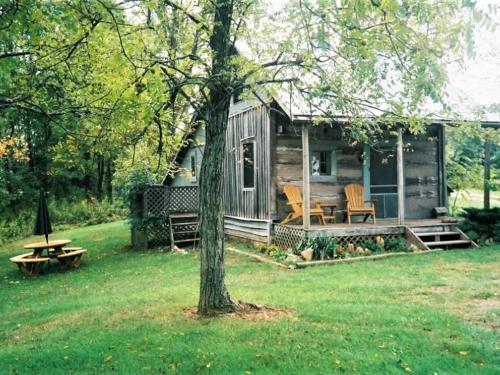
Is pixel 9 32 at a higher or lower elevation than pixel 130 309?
higher

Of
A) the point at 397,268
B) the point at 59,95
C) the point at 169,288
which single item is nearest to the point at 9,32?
the point at 59,95

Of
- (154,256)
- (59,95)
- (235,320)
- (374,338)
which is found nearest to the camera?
(374,338)

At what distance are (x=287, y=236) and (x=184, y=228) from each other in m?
3.85

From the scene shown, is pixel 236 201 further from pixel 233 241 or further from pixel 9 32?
pixel 9 32

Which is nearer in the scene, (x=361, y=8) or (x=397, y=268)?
(x=361, y=8)

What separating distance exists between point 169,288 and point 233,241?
6.30 meters

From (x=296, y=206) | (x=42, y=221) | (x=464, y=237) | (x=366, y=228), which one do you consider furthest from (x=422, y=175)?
(x=42, y=221)

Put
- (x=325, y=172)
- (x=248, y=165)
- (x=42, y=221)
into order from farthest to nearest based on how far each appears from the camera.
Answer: (x=248, y=165) < (x=325, y=172) < (x=42, y=221)

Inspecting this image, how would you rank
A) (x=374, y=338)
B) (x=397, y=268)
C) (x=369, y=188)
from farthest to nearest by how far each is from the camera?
(x=369, y=188), (x=397, y=268), (x=374, y=338)

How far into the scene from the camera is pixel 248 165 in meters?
→ 13.5

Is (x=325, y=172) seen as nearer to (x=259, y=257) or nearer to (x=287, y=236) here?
(x=287, y=236)

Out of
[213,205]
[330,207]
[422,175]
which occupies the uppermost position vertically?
[422,175]

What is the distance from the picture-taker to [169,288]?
25.4ft

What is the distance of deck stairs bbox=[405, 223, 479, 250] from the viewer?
10.9 meters
